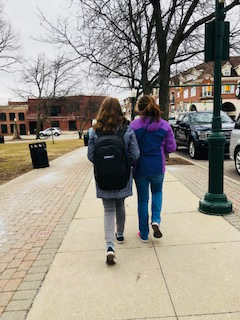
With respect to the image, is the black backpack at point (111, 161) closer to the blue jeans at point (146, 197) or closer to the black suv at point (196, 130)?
the blue jeans at point (146, 197)

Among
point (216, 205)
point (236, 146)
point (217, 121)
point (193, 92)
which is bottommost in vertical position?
point (216, 205)

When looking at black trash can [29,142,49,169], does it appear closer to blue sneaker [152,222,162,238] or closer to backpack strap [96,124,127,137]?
blue sneaker [152,222,162,238]

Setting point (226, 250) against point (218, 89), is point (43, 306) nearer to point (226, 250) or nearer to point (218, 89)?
point (226, 250)

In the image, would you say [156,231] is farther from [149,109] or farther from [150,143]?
[149,109]

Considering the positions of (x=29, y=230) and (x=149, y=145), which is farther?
(x=29, y=230)

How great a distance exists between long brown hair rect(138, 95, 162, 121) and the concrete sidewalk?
1598 mm

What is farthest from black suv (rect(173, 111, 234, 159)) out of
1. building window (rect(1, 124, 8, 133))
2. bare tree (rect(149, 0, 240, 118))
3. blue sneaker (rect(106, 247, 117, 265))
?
building window (rect(1, 124, 8, 133))

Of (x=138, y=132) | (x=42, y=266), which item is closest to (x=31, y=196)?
(x=42, y=266)

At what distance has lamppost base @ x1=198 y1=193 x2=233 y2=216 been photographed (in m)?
4.57

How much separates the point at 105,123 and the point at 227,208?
2.73 metres

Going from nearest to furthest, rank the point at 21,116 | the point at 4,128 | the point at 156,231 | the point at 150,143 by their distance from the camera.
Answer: the point at 150,143, the point at 156,231, the point at 21,116, the point at 4,128

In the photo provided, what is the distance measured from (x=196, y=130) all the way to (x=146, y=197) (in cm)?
866

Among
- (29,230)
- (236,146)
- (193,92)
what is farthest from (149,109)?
(193,92)

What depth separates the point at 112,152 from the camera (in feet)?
9.35
